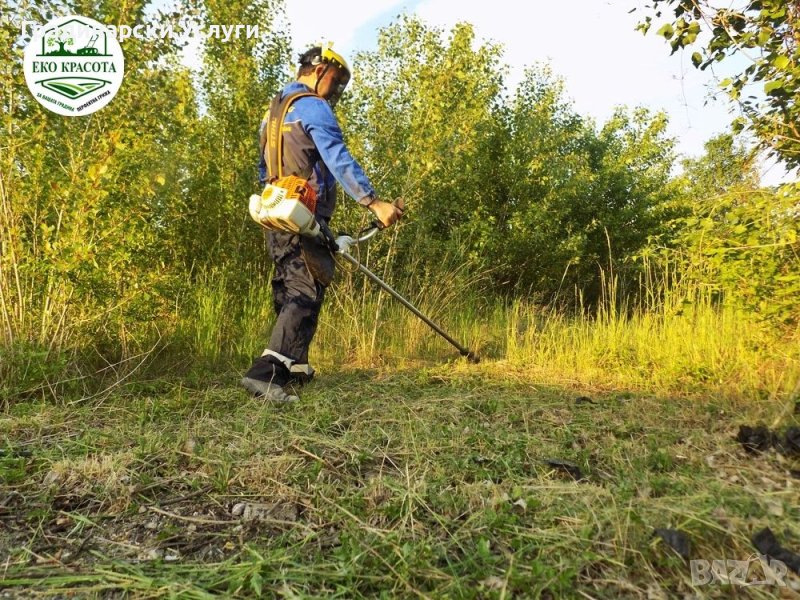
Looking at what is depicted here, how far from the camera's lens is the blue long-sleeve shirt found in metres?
3.26

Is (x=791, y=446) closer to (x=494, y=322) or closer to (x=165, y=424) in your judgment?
(x=165, y=424)

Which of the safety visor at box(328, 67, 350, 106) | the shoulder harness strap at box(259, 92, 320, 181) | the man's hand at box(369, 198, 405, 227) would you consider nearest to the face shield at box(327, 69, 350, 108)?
the safety visor at box(328, 67, 350, 106)

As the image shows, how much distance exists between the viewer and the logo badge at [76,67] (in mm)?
3416

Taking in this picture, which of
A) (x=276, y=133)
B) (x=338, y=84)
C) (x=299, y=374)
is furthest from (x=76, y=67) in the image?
(x=299, y=374)

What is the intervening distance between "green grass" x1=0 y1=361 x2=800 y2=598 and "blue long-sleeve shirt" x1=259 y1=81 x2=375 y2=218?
4.49 feet

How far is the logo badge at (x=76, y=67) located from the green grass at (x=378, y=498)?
197 centimetres

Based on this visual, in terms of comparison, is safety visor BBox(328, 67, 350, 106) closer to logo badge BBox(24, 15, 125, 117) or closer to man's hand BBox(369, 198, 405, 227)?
man's hand BBox(369, 198, 405, 227)

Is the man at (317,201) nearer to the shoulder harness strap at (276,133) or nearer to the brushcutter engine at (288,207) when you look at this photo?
the shoulder harness strap at (276,133)

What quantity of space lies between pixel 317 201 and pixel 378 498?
7.24 feet

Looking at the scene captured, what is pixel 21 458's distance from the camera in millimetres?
2129

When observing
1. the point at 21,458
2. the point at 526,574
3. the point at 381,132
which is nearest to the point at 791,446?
the point at 526,574

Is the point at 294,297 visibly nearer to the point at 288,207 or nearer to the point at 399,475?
the point at 288,207

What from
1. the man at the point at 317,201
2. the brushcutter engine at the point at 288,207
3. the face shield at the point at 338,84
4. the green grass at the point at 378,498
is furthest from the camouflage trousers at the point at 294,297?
the face shield at the point at 338,84

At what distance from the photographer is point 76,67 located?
368 centimetres
